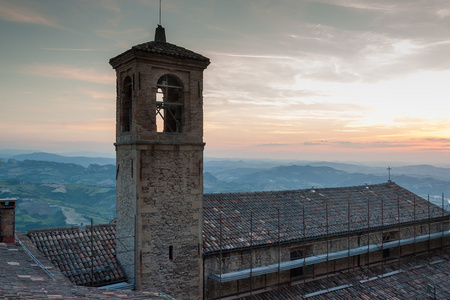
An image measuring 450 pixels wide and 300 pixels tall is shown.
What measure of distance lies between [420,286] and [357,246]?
3741mm

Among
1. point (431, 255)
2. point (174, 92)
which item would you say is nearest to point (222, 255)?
point (174, 92)

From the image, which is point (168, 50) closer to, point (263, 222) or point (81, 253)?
point (81, 253)

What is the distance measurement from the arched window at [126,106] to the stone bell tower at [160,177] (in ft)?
0.45

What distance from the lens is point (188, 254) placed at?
49.0 ft

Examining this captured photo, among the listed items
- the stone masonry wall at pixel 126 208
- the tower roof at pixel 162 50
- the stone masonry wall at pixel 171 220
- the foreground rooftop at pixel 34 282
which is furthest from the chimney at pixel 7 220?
the tower roof at pixel 162 50

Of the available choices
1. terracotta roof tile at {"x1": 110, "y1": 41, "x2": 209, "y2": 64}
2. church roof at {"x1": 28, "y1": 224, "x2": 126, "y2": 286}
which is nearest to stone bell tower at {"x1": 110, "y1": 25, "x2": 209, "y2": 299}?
terracotta roof tile at {"x1": 110, "y1": 41, "x2": 209, "y2": 64}

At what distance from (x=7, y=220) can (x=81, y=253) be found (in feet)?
11.5

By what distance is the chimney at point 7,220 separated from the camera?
1444 cm

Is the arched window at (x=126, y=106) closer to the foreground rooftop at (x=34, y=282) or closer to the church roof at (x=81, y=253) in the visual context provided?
the church roof at (x=81, y=253)

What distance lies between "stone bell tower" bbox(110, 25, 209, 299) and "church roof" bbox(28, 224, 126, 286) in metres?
0.63

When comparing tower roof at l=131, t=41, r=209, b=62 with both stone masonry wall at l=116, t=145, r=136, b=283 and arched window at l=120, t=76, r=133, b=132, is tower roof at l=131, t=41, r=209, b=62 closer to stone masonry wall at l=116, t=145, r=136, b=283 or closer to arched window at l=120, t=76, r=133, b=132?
arched window at l=120, t=76, r=133, b=132

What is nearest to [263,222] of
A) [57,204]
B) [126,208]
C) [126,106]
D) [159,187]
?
[159,187]

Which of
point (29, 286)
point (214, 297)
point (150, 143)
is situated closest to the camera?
point (29, 286)

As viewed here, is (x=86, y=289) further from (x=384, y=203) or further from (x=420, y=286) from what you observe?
(x=384, y=203)
